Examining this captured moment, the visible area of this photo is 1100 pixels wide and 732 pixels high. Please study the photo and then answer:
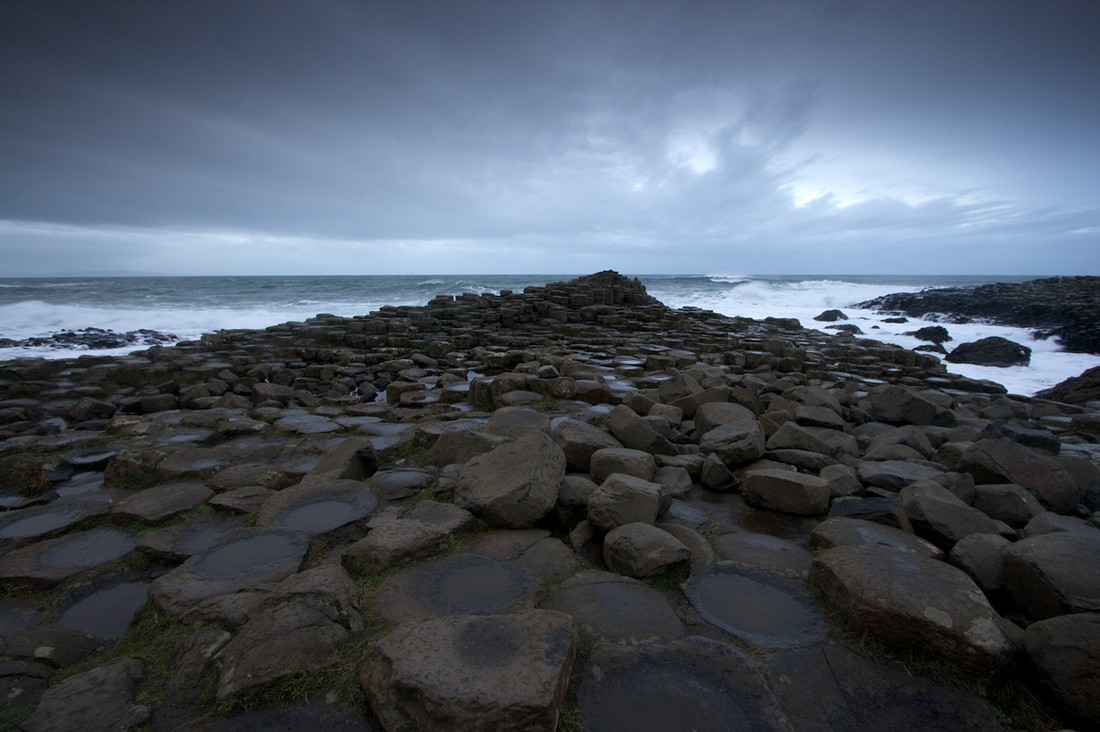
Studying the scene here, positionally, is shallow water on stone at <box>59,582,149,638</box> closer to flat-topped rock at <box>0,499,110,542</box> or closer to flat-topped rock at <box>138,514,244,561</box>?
flat-topped rock at <box>138,514,244,561</box>

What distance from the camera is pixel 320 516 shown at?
10.5 feet

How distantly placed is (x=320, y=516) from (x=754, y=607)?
251cm

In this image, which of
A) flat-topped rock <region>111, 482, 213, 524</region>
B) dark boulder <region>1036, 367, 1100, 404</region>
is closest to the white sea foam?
dark boulder <region>1036, 367, 1100, 404</region>

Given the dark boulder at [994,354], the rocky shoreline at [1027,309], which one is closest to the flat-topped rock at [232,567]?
the dark boulder at [994,354]

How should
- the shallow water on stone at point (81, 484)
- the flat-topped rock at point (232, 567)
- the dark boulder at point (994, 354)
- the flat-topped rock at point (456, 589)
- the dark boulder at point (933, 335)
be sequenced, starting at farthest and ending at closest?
the dark boulder at point (933, 335) < the dark boulder at point (994, 354) < the shallow water on stone at point (81, 484) < the flat-topped rock at point (232, 567) < the flat-topped rock at point (456, 589)

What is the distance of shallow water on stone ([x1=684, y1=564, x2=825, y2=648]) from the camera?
2.20 metres

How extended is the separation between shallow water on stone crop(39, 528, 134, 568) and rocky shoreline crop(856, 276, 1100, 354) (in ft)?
74.4

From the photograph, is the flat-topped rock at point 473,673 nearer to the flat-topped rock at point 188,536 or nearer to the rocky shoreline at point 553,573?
the rocky shoreline at point 553,573

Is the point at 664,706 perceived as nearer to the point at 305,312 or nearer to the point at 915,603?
the point at 915,603

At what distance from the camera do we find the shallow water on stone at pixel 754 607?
2195 mm

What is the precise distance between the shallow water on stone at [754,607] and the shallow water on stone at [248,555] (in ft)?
6.86

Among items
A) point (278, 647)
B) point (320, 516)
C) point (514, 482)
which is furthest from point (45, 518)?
point (514, 482)

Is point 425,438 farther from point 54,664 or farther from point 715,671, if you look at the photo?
point 715,671

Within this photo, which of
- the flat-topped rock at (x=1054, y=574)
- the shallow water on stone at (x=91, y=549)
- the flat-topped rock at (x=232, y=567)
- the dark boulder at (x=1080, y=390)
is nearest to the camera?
the flat-topped rock at (x=1054, y=574)
